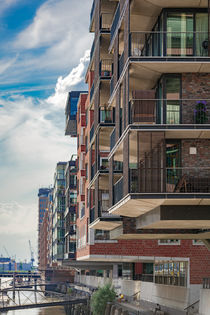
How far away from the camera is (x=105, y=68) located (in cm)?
5497

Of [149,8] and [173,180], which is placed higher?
[149,8]

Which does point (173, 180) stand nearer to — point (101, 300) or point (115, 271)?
point (101, 300)

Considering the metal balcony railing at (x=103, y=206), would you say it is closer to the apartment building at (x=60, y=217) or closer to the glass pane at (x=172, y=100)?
the glass pane at (x=172, y=100)

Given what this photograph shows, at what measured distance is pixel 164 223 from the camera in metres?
34.9

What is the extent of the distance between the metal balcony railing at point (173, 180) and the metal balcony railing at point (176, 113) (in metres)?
2.36

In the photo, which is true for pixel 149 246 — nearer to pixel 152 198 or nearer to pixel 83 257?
pixel 83 257

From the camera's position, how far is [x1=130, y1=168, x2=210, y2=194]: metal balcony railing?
32406mm

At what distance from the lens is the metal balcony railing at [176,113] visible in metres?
33.9

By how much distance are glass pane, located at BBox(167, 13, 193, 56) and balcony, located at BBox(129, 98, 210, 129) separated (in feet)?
8.11

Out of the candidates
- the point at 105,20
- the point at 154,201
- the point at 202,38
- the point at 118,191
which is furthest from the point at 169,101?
the point at 105,20

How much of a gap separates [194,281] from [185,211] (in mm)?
20994

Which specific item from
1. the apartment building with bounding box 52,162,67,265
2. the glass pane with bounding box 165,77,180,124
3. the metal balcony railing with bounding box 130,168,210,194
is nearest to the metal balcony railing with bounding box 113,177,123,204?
the metal balcony railing with bounding box 130,168,210,194

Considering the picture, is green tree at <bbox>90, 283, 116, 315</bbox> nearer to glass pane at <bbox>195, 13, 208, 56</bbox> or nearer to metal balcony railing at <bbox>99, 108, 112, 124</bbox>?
metal balcony railing at <bbox>99, 108, 112, 124</bbox>

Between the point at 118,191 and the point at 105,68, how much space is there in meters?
17.5
